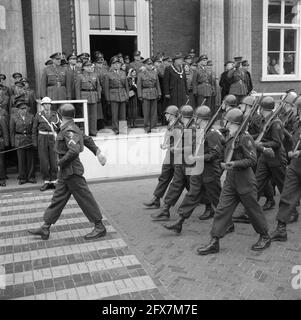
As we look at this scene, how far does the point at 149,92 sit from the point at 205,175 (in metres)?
4.74

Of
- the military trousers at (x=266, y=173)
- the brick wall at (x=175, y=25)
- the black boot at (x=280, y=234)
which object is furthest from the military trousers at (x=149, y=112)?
the black boot at (x=280, y=234)

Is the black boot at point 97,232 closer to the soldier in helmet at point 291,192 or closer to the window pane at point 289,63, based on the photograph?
the soldier in helmet at point 291,192

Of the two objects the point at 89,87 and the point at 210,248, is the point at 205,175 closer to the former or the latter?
the point at 210,248

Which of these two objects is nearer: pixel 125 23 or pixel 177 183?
pixel 177 183

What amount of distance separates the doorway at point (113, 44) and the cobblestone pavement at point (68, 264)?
7.36 m

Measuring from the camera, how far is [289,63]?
15.4m

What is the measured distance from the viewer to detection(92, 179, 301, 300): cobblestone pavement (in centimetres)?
452

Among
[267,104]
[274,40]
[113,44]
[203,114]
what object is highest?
[274,40]

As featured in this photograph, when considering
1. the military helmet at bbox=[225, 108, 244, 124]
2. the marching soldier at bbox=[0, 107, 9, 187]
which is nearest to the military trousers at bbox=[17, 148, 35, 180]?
the marching soldier at bbox=[0, 107, 9, 187]

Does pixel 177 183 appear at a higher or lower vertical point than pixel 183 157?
lower

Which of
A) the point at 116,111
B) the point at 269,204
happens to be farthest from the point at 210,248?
the point at 116,111

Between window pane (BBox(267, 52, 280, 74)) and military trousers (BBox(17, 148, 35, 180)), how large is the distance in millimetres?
9039

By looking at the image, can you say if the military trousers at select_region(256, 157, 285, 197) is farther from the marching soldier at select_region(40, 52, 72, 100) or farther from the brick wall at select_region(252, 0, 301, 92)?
the brick wall at select_region(252, 0, 301, 92)
